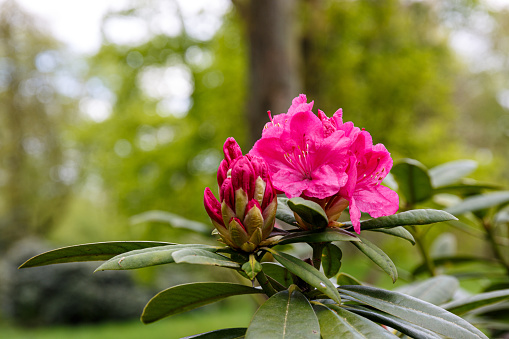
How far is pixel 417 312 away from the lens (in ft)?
1.75

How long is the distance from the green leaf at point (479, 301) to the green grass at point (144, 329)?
551 centimetres

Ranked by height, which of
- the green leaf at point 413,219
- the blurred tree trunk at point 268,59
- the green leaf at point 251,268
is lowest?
the green leaf at point 251,268

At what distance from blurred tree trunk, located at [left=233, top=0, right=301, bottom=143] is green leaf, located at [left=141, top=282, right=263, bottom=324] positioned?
2.77 m

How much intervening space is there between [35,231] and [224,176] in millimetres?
14806

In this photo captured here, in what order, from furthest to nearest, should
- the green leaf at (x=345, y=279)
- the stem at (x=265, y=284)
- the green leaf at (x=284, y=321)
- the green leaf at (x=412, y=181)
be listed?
1. the green leaf at (x=412, y=181)
2. the green leaf at (x=345, y=279)
3. the stem at (x=265, y=284)
4. the green leaf at (x=284, y=321)

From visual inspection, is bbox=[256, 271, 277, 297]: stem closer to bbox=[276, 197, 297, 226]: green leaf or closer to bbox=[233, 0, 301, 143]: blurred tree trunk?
bbox=[276, 197, 297, 226]: green leaf

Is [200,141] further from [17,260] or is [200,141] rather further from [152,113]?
[17,260]

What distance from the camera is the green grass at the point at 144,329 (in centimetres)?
658

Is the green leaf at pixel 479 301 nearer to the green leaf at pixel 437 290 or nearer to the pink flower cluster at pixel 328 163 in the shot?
the green leaf at pixel 437 290

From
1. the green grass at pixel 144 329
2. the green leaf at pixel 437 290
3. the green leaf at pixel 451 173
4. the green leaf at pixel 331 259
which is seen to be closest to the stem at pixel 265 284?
the green leaf at pixel 331 259

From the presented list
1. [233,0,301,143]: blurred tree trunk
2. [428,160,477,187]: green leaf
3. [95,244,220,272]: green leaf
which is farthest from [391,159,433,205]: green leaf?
[233,0,301,143]: blurred tree trunk

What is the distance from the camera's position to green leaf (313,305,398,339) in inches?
18.7

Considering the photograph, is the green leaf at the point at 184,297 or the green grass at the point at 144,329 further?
the green grass at the point at 144,329

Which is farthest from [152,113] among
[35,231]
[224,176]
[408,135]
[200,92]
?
[35,231]
